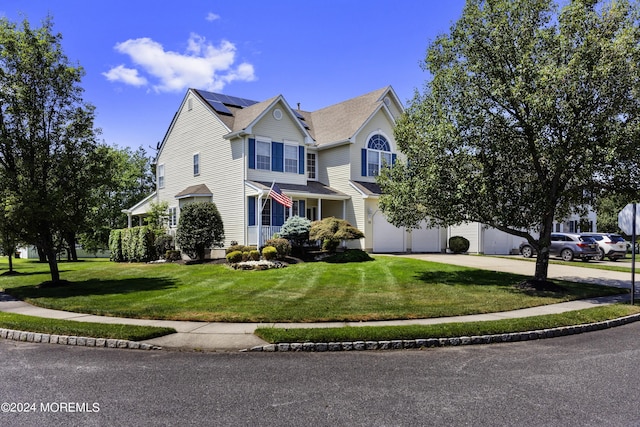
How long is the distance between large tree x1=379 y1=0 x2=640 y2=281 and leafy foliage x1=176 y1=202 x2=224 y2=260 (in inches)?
401

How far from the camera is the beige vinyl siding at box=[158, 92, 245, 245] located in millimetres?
25250

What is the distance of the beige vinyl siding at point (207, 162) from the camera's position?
25250mm

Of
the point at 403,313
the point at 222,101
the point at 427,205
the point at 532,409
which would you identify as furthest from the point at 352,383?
the point at 222,101

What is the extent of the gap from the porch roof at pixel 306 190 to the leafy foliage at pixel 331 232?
9.72ft

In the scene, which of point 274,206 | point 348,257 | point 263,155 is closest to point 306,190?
point 274,206

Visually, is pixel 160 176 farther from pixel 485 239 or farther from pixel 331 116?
pixel 485 239

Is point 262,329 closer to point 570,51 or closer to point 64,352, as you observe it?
point 64,352

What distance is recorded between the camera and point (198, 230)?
72.3ft

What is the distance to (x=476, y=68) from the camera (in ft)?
46.6

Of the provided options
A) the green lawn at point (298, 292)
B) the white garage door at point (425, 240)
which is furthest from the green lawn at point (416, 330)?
the white garage door at point (425, 240)

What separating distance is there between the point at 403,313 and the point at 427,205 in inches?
233

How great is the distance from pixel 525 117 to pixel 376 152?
15.1m

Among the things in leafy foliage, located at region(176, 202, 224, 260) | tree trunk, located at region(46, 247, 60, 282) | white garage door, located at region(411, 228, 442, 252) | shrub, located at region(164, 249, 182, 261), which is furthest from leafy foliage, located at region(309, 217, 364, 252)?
tree trunk, located at region(46, 247, 60, 282)

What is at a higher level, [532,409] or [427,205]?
[427,205]
